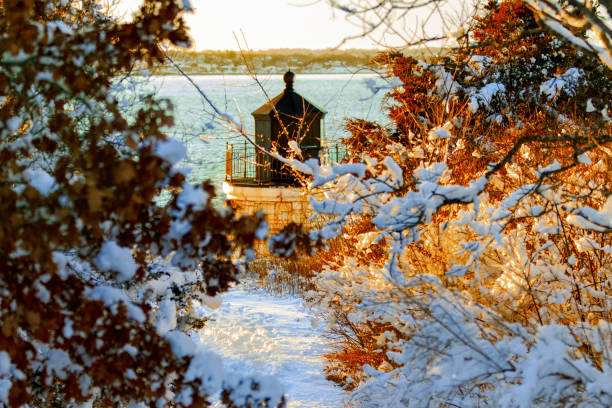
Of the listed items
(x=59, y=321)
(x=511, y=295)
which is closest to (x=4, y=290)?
(x=59, y=321)

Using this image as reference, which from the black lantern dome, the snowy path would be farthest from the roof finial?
the snowy path

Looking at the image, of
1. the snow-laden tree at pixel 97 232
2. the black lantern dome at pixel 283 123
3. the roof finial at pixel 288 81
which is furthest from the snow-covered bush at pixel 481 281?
the roof finial at pixel 288 81

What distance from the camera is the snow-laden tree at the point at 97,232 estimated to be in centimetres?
205

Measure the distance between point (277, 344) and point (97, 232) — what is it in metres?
6.88

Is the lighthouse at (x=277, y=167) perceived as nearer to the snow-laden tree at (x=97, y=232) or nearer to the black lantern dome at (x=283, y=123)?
the black lantern dome at (x=283, y=123)

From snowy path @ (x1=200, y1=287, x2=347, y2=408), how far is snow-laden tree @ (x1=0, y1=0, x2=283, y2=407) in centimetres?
427

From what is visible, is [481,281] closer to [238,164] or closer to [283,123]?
[283,123]

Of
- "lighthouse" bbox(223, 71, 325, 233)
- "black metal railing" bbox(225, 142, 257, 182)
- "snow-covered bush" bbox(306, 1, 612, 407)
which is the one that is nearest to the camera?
"snow-covered bush" bbox(306, 1, 612, 407)

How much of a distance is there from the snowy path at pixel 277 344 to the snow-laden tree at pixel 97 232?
427 centimetres

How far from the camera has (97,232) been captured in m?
2.15

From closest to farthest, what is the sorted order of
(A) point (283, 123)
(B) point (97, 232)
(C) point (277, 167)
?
(B) point (97, 232) → (A) point (283, 123) → (C) point (277, 167)

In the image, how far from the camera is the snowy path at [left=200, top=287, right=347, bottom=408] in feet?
23.0

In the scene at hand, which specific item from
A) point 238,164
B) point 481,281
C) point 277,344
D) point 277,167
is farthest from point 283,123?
point 481,281

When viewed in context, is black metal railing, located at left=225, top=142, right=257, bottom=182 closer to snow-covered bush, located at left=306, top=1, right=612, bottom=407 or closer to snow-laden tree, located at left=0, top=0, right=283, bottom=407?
snow-covered bush, located at left=306, top=1, right=612, bottom=407
